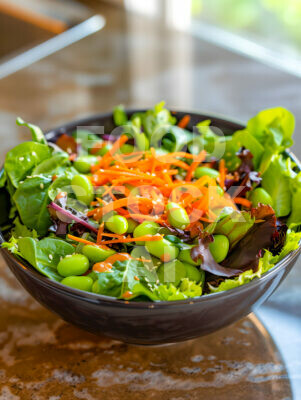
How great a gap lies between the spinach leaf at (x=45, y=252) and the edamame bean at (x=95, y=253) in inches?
2.1

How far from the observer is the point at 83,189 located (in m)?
0.99

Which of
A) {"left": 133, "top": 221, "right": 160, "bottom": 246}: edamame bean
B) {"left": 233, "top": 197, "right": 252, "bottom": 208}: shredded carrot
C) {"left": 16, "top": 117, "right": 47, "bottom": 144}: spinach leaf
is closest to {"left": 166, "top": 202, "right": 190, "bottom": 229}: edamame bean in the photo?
{"left": 133, "top": 221, "right": 160, "bottom": 246}: edamame bean

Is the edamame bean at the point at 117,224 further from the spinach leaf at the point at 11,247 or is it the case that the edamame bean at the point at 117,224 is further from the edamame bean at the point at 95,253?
the spinach leaf at the point at 11,247

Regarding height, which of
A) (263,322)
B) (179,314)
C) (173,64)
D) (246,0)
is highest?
(246,0)

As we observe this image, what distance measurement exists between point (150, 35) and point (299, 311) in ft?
4.47

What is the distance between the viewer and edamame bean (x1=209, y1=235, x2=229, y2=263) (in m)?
0.88

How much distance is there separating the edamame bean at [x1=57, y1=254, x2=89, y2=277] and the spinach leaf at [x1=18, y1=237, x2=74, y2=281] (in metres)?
0.02

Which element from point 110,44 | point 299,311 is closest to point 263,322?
point 299,311

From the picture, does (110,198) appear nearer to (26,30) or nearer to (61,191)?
(61,191)

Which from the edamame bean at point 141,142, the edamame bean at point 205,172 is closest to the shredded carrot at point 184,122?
the edamame bean at point 141,142

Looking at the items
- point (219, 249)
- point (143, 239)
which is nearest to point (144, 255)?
point (143, 239)

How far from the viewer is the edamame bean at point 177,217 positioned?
90 centimetres

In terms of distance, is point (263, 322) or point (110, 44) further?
point (110, 44)

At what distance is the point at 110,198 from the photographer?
100 cm
